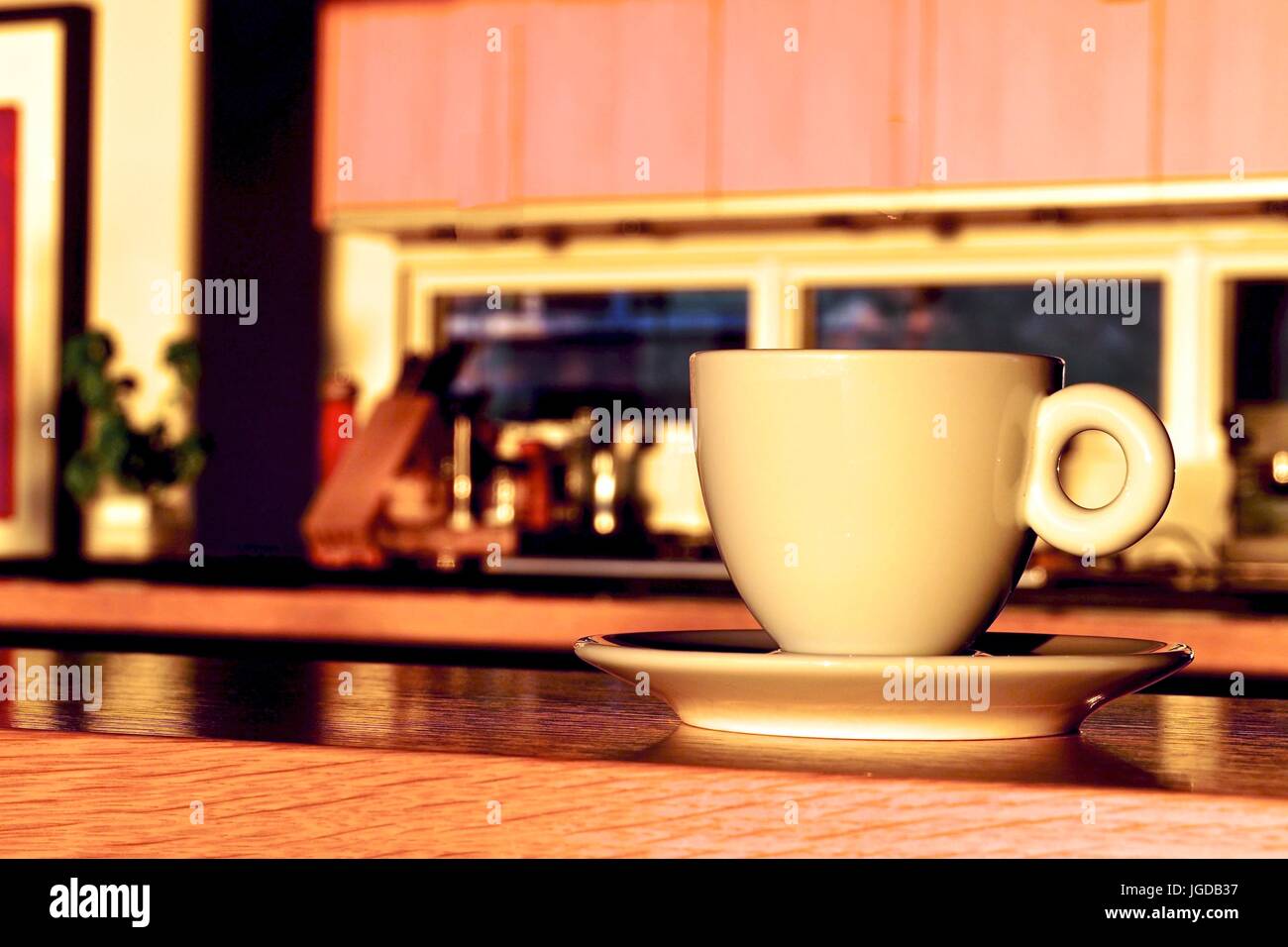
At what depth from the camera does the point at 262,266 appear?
364 cm

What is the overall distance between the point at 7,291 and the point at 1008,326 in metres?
2.08

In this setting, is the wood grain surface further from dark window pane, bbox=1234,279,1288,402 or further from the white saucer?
dark window pane, bbox=1234,279,1288,402

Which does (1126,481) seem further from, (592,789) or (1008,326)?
(1008,326)

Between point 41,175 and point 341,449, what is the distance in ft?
3.61

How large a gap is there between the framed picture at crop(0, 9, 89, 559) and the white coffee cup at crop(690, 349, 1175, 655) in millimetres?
3309

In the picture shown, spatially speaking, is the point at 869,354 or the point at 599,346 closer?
the point at 869,354

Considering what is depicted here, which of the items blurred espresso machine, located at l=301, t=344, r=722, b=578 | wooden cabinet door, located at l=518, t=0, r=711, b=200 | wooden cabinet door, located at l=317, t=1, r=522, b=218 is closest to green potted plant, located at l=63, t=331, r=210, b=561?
blurred espresso machine, located at l=301, t=344, r=722, b=578

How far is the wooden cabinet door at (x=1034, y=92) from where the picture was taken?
274 centimetres

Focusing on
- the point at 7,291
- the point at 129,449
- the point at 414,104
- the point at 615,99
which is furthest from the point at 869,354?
the point at 7,291

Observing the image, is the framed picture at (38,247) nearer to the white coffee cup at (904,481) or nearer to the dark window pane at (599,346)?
the dark window pane at (599,346)

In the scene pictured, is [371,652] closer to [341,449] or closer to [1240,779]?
[341,449]
